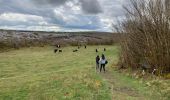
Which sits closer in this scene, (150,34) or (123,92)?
(123,92)

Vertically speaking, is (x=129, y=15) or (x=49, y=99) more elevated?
(x=129, y=15)

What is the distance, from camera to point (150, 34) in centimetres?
2825

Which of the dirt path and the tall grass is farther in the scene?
Result: the tall grass

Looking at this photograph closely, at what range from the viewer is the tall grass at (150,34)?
2697 cm

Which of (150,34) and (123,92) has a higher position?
(150,34)

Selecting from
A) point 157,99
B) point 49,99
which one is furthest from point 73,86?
point 157,99

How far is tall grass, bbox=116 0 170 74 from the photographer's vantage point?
26969 mm

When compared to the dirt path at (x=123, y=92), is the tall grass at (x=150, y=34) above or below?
above

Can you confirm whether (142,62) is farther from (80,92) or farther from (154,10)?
(80,92)

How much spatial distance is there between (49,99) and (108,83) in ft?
21.5

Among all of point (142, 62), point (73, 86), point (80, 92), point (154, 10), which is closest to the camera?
point (80, 92)

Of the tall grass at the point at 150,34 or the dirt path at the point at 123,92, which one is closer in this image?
the dirt path at the point at 123,92

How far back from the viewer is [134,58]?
107 feet

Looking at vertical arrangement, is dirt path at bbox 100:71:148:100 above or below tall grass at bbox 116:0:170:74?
below
